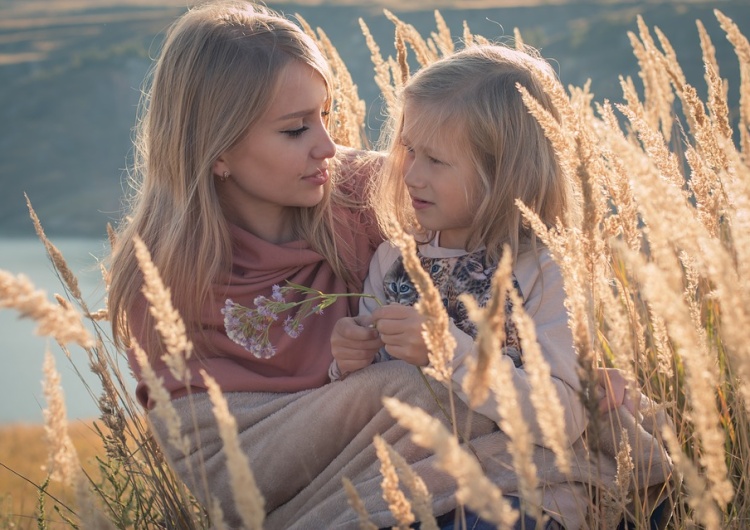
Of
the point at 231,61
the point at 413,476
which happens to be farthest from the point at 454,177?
the point at 413,476

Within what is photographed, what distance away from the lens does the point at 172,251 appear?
7.29ft

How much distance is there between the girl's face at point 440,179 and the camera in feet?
6.75

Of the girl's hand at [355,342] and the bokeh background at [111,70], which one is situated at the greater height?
the bokeh background at [111,70]

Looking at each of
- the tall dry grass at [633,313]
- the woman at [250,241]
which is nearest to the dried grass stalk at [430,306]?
the tall dry grass at [633,313]

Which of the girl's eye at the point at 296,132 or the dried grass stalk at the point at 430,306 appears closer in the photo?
the dried grass stalk at the point at 430,306

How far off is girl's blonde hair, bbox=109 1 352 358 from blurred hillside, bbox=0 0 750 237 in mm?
24169

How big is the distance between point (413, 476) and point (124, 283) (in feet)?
4.56

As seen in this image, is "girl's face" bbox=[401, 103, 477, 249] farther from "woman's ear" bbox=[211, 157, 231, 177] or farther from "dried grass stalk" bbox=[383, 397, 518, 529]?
"dried grass stalk" bbox=[383, 397, 518, 529]

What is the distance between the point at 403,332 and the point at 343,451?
42 cm

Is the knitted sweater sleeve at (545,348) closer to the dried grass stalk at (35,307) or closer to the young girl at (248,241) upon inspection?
the young girl at (248,241)

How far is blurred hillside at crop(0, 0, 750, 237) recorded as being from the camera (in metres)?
28.3

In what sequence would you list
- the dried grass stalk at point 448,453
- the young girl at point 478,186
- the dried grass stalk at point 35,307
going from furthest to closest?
the young girl at point 478,186 → the dried grass stalk at point 35,307 → the dried grass stalk at point 448,453

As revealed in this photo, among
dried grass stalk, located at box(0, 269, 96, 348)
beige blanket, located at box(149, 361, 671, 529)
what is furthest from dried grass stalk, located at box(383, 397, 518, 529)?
beige blanket, located at box(149, 361, 671, 529)

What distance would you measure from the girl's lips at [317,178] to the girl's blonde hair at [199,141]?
0.43 ft
